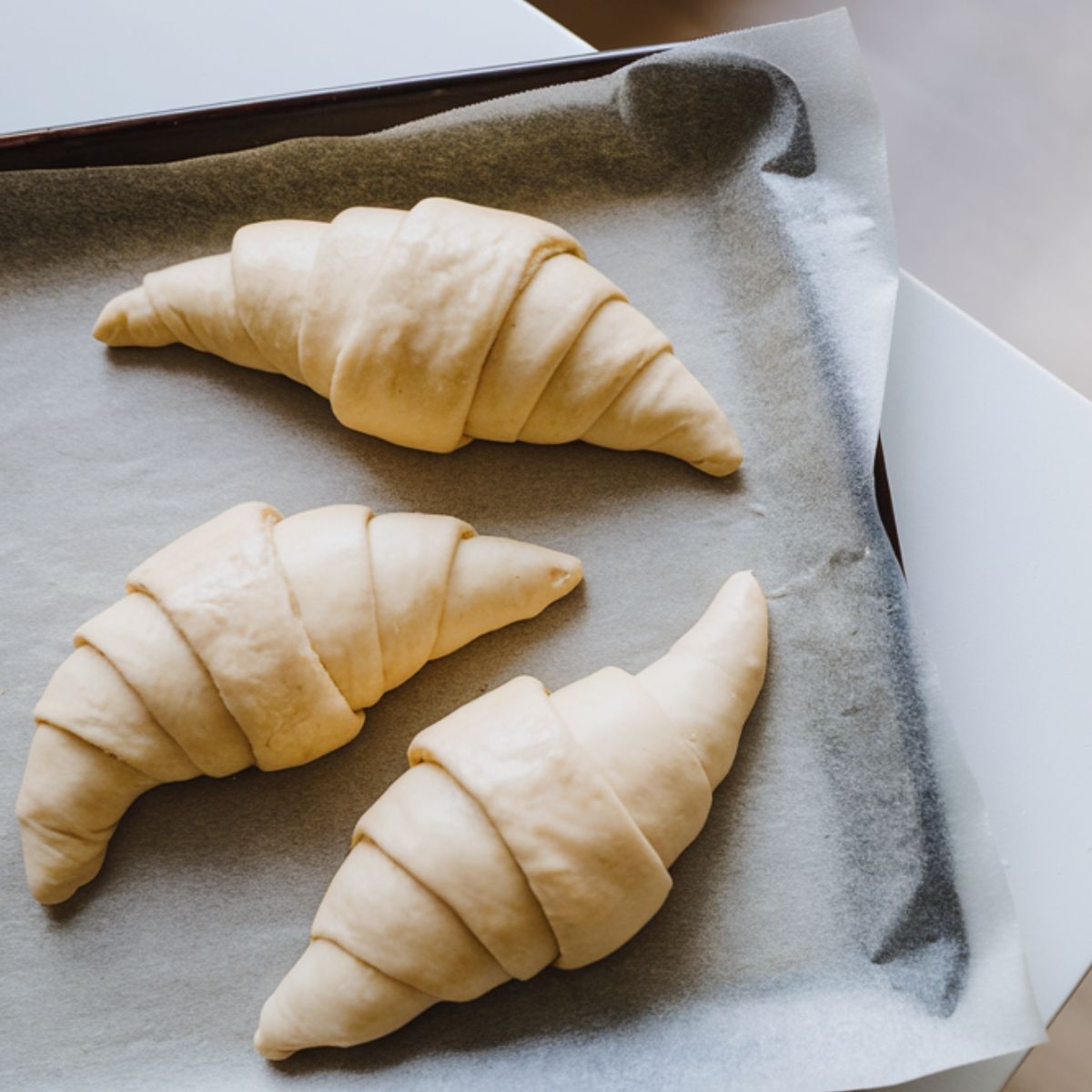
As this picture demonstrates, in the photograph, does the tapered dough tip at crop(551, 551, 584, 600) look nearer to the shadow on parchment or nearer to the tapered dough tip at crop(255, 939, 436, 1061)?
the shadow on parchment

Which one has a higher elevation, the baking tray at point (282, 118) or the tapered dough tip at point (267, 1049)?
the baking tray at point (282, 118)

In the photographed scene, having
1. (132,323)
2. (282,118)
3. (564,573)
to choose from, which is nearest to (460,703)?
(564,573)

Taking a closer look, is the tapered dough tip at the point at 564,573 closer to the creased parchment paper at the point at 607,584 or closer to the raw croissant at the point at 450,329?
the creased parchment paper at the point at 607,584

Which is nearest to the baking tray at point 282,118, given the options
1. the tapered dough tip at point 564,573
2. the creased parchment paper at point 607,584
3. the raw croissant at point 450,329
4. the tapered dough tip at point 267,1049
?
the creased parchment paper at point 607,584

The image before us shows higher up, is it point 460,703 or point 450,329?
point 450,329

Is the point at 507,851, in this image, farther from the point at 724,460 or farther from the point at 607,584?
the point at 724,460

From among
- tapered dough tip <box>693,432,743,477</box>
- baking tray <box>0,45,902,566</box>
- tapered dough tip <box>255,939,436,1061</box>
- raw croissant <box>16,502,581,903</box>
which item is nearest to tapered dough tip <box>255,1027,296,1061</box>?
tapered dough tip <box>255,939,436,1061</box>

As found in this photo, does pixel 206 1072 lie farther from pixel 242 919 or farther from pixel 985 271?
pixel 985 271
